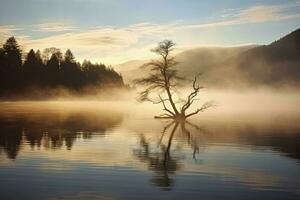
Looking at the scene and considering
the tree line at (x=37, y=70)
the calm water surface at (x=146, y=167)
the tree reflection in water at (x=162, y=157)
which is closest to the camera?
the calm water surface at (x=146, y=167)

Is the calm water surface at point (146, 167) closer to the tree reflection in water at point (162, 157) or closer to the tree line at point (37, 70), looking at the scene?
the tree reflection in water at point (162, 157)

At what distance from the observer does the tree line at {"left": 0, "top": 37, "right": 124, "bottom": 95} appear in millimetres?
137875

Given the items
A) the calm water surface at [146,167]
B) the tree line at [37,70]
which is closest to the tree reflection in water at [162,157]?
the calm water surface at [146,167]

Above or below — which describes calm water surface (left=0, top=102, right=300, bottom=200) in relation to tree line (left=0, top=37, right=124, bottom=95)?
below

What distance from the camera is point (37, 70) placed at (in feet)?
502

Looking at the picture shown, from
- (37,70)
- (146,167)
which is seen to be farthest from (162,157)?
(37,70)

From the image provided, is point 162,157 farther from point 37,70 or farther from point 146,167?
point 37,70

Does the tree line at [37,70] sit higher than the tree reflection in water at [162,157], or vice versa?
the tree line at [37,70]

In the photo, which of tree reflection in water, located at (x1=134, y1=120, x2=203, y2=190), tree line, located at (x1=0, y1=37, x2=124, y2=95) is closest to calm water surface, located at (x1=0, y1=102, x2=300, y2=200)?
tree reflection in water, located at (x1=134, y1=120, x2=203, y2=190)

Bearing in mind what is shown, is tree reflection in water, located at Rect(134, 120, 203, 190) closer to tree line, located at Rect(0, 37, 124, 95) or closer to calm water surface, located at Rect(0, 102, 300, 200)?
calm water surface, located at Rect(0, 102, 300, 200)

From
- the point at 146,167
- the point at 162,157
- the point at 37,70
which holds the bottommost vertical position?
the point at 146,167

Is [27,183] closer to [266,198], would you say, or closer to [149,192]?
[149,192]

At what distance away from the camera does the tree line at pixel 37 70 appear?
452 feet

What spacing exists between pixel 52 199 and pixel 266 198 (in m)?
7.74
